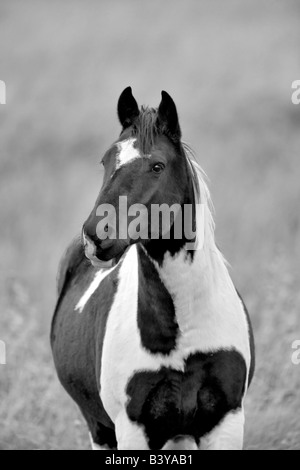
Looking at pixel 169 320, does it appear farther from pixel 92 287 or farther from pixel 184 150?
pixel 92 287

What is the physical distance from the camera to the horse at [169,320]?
153 inches

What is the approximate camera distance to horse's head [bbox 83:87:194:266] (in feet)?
11.9

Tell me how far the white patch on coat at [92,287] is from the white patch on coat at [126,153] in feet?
4.13

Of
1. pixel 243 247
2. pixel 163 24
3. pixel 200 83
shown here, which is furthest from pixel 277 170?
pixel 163 24

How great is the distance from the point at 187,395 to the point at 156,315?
1.41 feet

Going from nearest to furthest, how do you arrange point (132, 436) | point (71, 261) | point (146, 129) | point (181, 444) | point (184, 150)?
point (146, 129) → point (184, 150) → point (132, 436) → point (181, 444) → point (71, 261)

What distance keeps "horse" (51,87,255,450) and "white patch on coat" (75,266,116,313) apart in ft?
2.02

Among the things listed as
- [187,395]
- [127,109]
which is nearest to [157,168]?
[127,109]

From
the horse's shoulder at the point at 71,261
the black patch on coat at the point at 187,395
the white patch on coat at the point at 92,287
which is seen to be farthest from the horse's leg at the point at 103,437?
the black patch on coat at the point at 187,395

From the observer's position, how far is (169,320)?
13.4 ft

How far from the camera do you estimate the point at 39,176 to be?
41.2 ft

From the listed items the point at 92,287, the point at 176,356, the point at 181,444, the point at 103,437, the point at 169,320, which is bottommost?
the point at 103,437

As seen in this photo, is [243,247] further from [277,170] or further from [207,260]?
[207,260]

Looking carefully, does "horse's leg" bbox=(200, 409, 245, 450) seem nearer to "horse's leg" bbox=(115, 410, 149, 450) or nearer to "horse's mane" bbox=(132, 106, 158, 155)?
"horse's leg" bbox=(115, 410, 149, 450)
